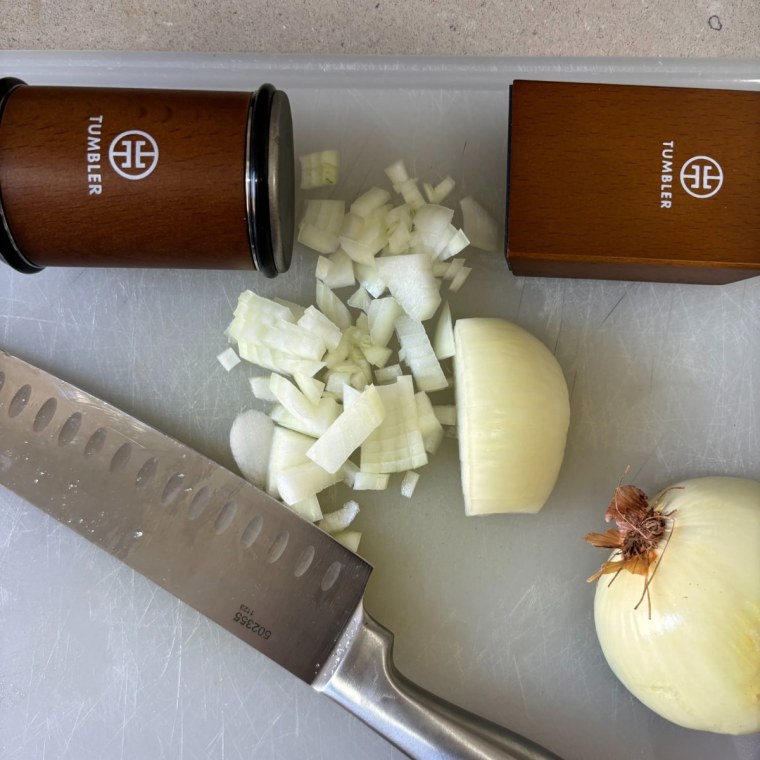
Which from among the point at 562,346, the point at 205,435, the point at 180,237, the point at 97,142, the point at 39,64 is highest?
the point at 39,64

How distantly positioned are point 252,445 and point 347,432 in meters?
0.16

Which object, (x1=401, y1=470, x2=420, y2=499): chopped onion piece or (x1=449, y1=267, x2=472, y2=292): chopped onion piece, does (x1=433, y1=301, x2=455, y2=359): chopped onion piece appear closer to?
(x1=449, y1=267, x2=472, y2=292): chopped onion piece

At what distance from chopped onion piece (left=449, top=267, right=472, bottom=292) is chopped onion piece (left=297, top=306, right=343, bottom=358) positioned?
211 mm

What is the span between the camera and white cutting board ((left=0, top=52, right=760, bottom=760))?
3.97 feet

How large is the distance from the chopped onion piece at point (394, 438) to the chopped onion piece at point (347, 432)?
0.11 ft

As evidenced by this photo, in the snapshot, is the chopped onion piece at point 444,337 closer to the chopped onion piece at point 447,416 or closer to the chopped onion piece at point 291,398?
the chopped onion piece at point 447,416

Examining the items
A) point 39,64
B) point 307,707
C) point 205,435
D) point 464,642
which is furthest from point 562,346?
point 39,64

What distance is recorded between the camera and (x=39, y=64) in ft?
4.20

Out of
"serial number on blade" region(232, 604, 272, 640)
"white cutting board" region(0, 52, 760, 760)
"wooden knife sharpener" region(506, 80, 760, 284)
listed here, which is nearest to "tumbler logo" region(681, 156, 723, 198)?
"wooden knife sharpener" region(506, 80, 760, 284)

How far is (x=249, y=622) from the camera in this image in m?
1.13

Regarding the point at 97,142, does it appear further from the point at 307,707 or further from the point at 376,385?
the point at 307,707

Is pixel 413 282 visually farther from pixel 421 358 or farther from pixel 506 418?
pixel 506 418

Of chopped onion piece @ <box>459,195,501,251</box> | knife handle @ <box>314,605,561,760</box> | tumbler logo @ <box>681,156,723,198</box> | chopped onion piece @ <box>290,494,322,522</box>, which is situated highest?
tumbler logo @ <box>681,156,723,198</box>

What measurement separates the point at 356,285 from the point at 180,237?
312 millimetres
